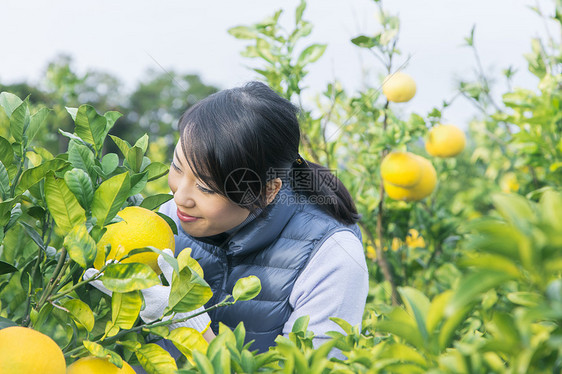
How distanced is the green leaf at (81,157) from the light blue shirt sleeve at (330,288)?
50 cm

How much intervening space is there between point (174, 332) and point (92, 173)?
0.72ft

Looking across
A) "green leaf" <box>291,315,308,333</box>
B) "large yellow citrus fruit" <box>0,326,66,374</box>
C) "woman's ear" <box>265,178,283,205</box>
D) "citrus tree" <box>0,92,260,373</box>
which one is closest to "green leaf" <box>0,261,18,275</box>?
"citrus tree" <box>0,92,260,373</box>

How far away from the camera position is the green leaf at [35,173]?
59 centimetres

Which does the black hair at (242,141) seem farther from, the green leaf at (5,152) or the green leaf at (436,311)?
the green leaf at (436,311)

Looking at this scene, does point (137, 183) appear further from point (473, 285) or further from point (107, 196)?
point (473, 285)

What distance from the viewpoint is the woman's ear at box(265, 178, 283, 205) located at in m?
1.04

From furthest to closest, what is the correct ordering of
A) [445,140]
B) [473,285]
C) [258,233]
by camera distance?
[445,140], [258,233], [473,285]

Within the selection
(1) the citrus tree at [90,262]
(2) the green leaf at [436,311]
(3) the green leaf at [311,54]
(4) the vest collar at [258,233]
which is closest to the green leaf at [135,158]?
(1) the citrus tree at [90,262]

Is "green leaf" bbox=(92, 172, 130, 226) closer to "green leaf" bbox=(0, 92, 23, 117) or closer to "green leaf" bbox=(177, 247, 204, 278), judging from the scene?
"green leaf" bbox=(177, 247, 204, 278)

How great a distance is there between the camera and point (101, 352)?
1.65 feet

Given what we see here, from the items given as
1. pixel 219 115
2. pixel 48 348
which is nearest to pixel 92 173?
pixel 48 348

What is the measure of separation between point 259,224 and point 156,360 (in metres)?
0.47

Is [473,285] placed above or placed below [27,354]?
above

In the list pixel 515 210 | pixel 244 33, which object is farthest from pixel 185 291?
pixel 244 33
